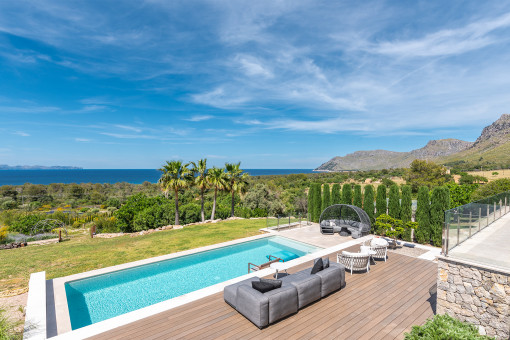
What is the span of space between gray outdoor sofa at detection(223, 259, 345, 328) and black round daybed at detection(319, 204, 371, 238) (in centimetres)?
745

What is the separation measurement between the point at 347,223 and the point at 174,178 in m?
13.0

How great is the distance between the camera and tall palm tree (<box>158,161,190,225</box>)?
17.8m

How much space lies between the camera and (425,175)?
4362 cm

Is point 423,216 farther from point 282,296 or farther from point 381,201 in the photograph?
point 282,296

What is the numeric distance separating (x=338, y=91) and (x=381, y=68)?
511 centimetres

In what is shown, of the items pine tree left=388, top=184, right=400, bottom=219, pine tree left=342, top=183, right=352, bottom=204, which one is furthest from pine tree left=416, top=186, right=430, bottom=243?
pine tree left=342, top=183, right=352, bottom=204

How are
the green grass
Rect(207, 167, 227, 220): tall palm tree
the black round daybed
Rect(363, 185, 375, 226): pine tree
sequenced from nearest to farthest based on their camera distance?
the green grass
the black round daybed
Rect(363, 185, 375, 226): pine tree
Rect(207, 167, 227, 220): tall palm tree

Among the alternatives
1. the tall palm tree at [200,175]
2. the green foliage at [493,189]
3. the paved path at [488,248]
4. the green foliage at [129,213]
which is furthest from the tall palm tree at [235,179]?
the green foliage at [493,189]

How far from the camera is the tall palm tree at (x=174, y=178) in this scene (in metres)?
17.8

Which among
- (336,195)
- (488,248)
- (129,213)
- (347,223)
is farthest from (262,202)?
(488,248)

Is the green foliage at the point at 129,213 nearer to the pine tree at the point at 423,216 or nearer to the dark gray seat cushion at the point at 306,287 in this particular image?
the dark gray seat cushion at the point at 306,287

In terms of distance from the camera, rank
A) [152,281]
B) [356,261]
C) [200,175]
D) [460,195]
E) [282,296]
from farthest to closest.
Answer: [200,175]
[460,195]
[152,281]
[356,261]
[282,296]

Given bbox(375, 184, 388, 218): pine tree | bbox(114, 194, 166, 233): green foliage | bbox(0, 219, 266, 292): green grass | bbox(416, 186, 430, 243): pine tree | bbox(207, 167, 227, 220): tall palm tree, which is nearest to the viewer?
bbox(0, 219, 266, 292): green grass

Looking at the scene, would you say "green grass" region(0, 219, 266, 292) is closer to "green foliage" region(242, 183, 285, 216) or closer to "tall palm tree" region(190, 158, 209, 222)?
"tall palm tree" region(190, 158, 209, 222)
